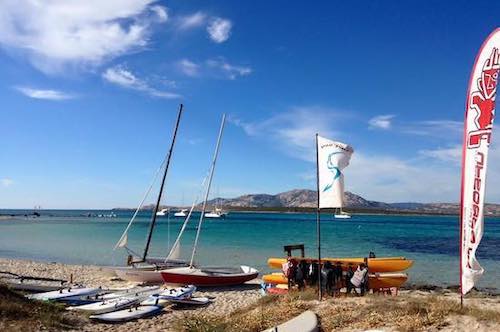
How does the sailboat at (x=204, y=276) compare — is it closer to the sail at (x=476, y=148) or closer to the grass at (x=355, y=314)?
the grass at (x=355, y=314)

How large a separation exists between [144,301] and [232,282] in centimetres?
803

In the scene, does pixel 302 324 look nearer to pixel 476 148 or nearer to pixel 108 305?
pixel 476 148

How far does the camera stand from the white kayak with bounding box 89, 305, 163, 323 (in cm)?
1633

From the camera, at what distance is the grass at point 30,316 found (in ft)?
42.7

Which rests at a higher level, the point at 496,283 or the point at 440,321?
the point at 440,321

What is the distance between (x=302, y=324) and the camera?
11.2m

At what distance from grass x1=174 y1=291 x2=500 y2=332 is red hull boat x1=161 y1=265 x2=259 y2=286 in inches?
447

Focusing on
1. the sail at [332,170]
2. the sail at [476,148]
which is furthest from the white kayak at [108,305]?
the sail at [476,148]

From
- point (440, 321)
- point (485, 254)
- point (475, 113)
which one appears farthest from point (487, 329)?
point (485, 254)

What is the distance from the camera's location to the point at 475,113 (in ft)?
34.0

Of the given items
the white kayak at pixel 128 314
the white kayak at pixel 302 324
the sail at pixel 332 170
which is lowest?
the white kayak at pixel 128 314

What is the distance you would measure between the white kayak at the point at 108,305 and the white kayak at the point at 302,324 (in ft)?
28.3

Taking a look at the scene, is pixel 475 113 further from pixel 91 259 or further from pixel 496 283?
pixel 91 259

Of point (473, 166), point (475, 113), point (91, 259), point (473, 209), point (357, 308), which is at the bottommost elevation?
point (91, 259)
